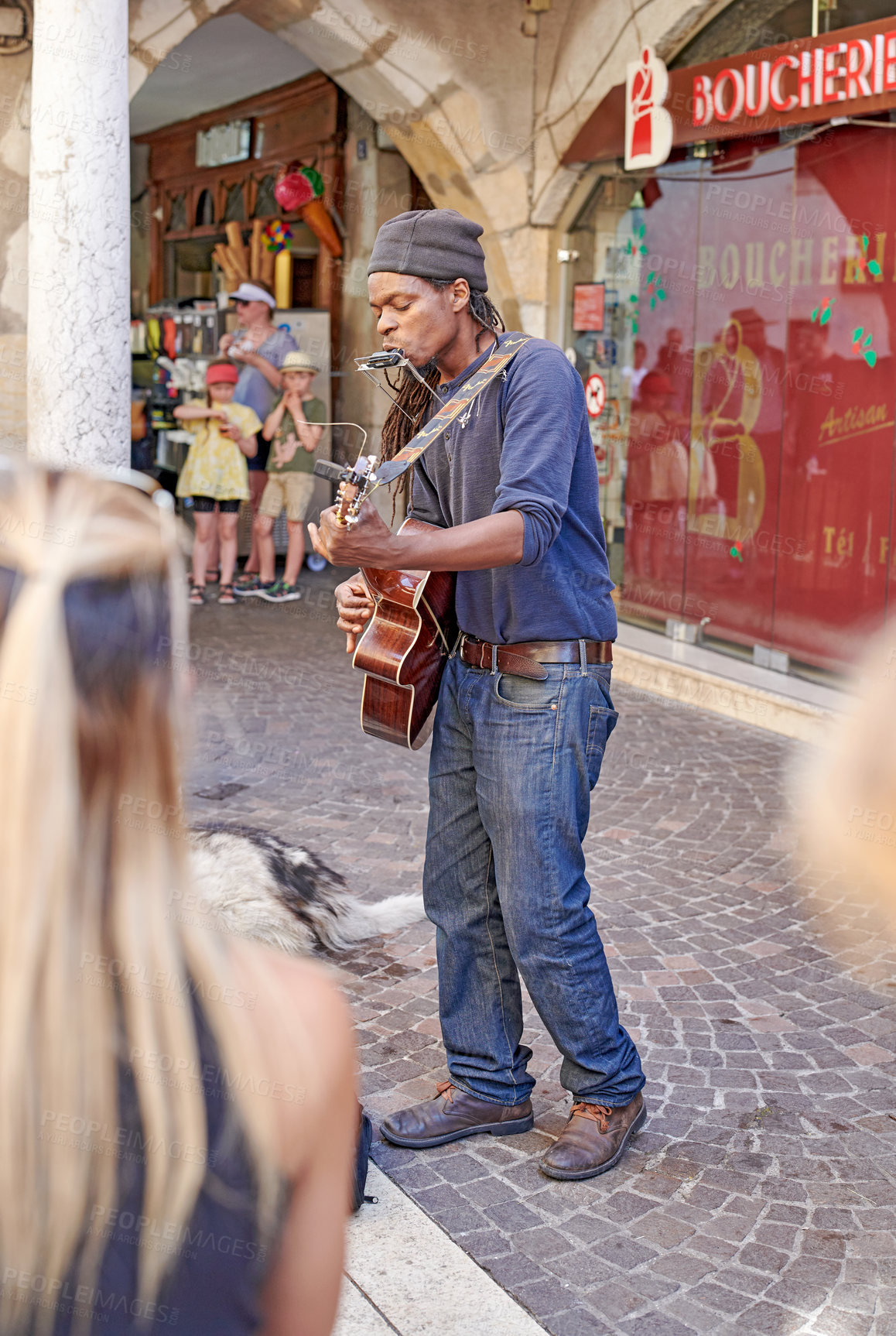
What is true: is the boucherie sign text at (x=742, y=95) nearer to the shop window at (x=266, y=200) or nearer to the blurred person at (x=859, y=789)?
the blurred person at (x=859, y=789)

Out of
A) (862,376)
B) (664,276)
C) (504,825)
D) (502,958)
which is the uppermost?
(664,276)

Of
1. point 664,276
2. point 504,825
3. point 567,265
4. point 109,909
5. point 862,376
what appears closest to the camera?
point 109,909

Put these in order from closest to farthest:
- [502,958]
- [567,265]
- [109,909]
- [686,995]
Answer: [109,909] < [502,958] < [686,995] < [567,265]

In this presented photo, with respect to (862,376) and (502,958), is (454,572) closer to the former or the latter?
(502,958)

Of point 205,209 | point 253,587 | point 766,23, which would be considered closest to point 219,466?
point 253,587

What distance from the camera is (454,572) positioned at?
9.91ft

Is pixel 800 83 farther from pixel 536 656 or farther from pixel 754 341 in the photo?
pixel 536 656

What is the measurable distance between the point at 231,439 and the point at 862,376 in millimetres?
5056

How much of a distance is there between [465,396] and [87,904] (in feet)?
6.32

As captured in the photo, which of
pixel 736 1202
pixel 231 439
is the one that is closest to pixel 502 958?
pixel 736 1202

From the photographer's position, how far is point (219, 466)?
1032cm

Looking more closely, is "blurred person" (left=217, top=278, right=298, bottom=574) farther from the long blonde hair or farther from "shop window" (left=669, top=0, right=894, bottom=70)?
the long blonde hair

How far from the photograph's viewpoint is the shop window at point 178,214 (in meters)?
16.6

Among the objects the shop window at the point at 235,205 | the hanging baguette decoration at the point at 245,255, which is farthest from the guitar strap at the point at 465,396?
the shop window at the point at 235,205
